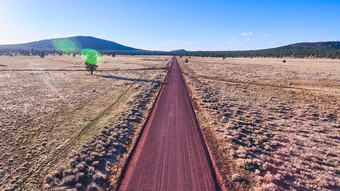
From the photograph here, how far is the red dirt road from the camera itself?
8.57 metres

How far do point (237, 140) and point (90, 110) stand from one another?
15.9 metres

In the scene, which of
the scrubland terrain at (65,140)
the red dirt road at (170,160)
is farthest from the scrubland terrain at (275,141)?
the scrubland terrain at (65,140)

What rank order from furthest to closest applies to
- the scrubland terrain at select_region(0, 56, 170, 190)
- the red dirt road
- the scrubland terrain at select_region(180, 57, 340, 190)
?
the scrubland terrain at select_region(180, 57, 340, 190) → the scrubland terrain at select_region(0, 56, 170, 190) → the red dirt road

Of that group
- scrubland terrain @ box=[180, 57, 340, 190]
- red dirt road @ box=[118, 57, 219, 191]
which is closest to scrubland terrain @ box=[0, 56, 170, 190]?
red dirt road @ box=[118, 57, 219, 191]

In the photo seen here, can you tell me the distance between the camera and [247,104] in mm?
22328

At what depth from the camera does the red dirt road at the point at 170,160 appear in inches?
337

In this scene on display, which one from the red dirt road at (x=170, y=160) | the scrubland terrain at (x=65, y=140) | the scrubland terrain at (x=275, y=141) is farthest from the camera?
the scrubland terrain at (x=275, y=141)

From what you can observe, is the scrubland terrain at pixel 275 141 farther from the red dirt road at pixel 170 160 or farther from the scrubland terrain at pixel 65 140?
the scrubland terrain at pixel 65 140

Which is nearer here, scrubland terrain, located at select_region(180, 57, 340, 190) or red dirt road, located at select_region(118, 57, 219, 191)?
red dirt road, located at select_region(118, 57, 219, 191)

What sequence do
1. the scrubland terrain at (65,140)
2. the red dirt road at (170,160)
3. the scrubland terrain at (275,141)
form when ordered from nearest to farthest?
the red dirt road at (170,160) → the scrubland terrain at (65,140) → the scrubland terrain at (275,141)

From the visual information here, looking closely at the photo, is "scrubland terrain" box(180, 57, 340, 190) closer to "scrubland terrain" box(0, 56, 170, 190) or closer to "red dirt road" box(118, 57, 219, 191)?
"red dirt road" box(118, 57, 219, 191)

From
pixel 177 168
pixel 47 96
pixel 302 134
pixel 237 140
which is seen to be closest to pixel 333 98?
pixel 302 134

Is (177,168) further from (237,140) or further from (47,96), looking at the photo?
(47,96)

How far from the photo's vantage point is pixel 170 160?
1027 centimetres
